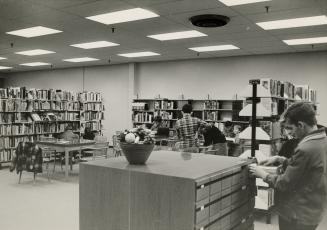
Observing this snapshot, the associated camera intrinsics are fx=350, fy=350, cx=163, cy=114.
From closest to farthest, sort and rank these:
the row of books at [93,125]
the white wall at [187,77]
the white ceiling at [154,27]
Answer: the white ceiling at [154,27], the white wall at [187,77], the row of books at [93,125]

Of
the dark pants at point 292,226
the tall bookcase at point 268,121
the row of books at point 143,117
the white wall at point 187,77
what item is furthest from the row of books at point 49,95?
the dark pants at point 292,226

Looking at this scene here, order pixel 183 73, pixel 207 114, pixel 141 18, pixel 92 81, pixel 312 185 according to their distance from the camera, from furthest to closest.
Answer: pixel 92 81 → pixel 183 73 → pixel 207 114 → pixel 141 18 → pixel 312 185

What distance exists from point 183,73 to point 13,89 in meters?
5.62

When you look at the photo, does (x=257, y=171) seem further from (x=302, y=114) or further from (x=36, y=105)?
(x=36, y=105)

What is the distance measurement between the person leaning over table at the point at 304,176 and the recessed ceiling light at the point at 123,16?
463cm

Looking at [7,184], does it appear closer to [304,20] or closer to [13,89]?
[13,89]

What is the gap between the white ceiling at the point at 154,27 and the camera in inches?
230

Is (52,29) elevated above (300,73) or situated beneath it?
elevated above

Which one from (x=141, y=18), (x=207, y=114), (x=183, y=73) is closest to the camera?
(x=141, y=18)

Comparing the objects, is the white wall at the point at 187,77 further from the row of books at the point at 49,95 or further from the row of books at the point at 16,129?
the row of books at the point at 16,129

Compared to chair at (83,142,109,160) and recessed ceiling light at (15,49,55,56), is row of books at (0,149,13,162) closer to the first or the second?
chair at (83,142,109,160)

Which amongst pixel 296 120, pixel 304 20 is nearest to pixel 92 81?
pixel 304 20

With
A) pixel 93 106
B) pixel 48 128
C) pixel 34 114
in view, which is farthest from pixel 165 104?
pixel 34 114

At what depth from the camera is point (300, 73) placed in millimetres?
10219
